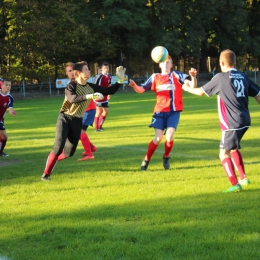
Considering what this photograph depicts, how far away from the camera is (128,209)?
646 cm

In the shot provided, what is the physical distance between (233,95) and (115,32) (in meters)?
47.5

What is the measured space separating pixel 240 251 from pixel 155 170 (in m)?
4.52

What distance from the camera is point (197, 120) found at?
1836cm

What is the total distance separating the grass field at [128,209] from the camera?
4.98 meters

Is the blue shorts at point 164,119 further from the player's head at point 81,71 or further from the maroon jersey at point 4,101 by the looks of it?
the maroon jersey at point 4,101

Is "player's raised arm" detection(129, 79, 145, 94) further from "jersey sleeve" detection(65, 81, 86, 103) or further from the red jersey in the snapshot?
the red jersey

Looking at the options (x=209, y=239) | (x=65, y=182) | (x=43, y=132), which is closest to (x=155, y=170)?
(x=65, y=182)

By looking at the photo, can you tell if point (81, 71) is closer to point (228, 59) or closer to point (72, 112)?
point (72, 112)

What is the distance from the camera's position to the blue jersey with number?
279 inches

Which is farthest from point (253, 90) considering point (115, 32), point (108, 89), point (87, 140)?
point (115, 32)

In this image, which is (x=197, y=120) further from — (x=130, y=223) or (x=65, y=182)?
(x=130, y=223)

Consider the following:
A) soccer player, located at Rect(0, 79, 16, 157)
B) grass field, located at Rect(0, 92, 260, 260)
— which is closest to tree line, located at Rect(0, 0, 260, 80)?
soccer player, located at Rect(0, 79, 16, 157)

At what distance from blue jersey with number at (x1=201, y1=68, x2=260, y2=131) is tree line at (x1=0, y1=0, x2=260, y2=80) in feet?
133

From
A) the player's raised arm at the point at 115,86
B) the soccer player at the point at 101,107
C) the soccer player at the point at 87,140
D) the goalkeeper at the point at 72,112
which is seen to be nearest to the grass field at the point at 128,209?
the soccer player at the point at 87,140
